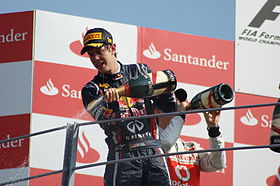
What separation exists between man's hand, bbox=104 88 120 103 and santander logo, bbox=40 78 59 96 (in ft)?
10.1

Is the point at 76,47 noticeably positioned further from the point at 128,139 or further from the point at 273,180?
the point at 128,139

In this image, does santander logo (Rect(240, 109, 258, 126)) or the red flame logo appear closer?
the red flame logo

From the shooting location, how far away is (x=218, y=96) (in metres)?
4.86

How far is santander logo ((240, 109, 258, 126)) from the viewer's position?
840cm

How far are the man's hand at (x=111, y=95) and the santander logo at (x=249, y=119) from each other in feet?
12.7

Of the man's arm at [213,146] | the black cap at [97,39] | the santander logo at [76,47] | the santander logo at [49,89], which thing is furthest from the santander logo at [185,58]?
the black cap at [97,39]

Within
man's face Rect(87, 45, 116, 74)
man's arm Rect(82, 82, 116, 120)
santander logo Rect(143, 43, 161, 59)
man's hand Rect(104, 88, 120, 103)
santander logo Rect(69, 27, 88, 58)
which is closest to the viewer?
man's hand Rect(104, 88, 120, 103)

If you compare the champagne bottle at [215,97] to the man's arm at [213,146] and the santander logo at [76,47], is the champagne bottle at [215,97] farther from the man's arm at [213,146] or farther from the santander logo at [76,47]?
the santander logo at [76,47]

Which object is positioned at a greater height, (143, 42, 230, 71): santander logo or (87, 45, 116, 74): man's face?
(143, 42, 230, 71): santander logo

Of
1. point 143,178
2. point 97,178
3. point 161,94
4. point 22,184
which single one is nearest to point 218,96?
point 161,94

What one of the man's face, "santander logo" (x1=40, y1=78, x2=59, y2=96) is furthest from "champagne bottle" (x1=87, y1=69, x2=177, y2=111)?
"santander logo" (x1=40, y1=78, x2=59, y2=96)

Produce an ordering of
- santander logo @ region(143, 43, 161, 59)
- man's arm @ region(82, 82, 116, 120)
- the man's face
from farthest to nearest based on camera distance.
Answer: santander logo @ region(143, 43, 161, 59)
the man's face
man's arm @ region(82, 82, 116, 120)

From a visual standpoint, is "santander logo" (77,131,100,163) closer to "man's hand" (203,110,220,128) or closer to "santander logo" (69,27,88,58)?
"santander logo" (69,27,88,58)

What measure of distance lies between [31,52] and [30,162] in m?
1.06
